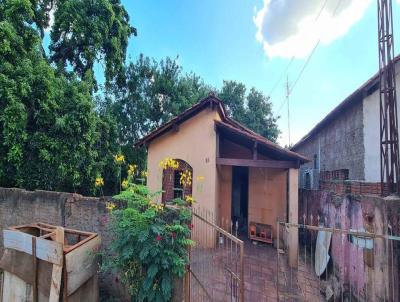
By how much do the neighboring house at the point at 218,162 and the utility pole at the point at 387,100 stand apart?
7.86 ft

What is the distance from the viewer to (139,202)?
477cm

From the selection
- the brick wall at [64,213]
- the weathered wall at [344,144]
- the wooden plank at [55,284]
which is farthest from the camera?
the weathered wall at [344,144]

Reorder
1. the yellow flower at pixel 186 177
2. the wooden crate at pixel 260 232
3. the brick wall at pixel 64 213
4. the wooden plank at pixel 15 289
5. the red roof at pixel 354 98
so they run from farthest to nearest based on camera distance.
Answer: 1. the wooden crate at pixel 260 232
2. the red roof at pixel 354 98
3. the yellow flower at pixel 186 177
4. the brick wall at pixel 64 213
5. the wooden plank at pixel 15 289

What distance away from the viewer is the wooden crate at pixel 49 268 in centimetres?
469

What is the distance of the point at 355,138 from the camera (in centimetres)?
1066

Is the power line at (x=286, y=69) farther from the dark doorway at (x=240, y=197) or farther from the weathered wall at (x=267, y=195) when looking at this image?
the dark doorway at (x=240, y=197)

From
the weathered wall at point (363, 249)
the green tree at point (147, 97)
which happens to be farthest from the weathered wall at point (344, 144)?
the green tree at point (147, 97)

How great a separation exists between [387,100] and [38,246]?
362 inches

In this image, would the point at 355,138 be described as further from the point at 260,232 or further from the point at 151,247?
the point at 151,247

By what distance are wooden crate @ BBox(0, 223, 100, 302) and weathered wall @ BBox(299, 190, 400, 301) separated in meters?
4.77

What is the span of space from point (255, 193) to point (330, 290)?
487cm

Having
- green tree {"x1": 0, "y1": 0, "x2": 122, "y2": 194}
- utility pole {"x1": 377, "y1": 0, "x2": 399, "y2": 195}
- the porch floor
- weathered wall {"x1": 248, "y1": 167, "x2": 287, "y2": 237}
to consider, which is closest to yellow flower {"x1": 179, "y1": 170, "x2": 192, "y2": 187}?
Answer: the porch floor

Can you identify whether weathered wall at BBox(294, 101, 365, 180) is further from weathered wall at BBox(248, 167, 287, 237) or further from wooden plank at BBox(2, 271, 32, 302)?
wooden plank at BBox(2, 271, 32, 302)

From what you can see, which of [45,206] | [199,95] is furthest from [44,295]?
[199,95]
